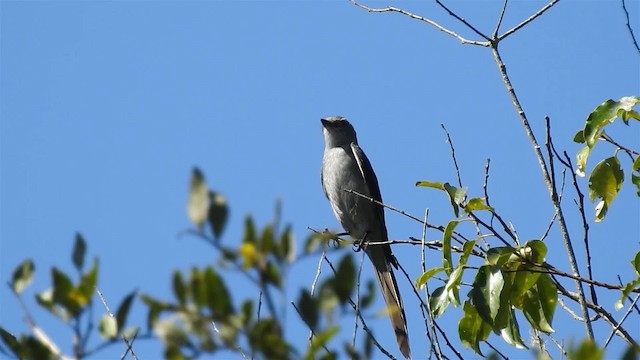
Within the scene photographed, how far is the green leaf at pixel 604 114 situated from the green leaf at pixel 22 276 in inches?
105

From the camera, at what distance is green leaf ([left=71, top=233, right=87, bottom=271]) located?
5.58ft

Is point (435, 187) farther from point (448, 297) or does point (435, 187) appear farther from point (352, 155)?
point (352, 155)

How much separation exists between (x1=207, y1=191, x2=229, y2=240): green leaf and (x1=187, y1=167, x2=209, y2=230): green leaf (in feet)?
0.03

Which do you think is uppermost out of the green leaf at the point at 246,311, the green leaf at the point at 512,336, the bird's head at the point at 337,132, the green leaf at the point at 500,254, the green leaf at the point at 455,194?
the bird's head at the point at 337,132

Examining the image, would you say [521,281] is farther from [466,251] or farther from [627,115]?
[627,115]

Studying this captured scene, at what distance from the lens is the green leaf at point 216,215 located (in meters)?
1.55

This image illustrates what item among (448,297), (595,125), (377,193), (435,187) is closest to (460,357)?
(448,297)

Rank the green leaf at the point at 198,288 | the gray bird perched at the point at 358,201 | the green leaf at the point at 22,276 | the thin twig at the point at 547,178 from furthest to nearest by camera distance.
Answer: the gray bird perched at the point at 358,201 → the thin twig at the point at 547,178 → the green leaf at the point at 22,276 → the green leaf at the point at 198,288

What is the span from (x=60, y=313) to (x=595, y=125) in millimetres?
2732

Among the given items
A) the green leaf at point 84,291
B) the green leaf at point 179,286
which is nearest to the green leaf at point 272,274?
the green leaf at point 179,286

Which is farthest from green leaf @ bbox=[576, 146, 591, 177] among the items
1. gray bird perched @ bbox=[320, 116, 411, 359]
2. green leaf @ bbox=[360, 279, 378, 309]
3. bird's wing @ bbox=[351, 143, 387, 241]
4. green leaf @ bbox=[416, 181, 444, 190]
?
bird's wing @ bbox=[351, 143, 387, 241]

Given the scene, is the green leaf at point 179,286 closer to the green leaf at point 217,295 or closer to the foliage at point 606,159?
the green leaf at point 217,295

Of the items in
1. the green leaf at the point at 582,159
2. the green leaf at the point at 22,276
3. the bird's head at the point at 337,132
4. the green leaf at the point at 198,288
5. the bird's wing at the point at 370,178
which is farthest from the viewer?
the bird's head at the point at 337,132

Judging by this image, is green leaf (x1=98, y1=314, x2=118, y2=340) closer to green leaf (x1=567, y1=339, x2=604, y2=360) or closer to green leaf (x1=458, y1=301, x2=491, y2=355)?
green leaf (x1=567, y1=339, x2=604, y2=360)
